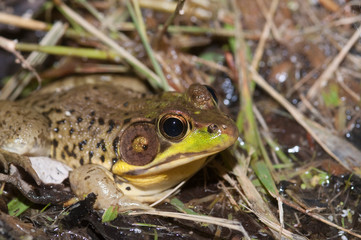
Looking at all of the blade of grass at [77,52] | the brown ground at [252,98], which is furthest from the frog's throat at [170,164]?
the blade of grass at [77,52]

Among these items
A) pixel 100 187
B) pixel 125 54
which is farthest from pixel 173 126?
→ pixel 125 54

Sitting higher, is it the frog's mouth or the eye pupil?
the eye pupil

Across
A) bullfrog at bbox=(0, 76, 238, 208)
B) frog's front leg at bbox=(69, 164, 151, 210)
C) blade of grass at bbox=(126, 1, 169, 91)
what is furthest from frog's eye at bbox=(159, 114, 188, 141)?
blade of grass at bbox=(126, 1, 169, 91)

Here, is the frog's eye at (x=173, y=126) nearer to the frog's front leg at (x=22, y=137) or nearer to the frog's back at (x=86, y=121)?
the frog's back at (x=86, y=121)

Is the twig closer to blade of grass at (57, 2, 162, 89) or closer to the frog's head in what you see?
the frog's head

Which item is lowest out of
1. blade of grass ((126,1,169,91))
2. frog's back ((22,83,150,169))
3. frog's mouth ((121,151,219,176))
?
frog's mouth ((121,151,219,176))

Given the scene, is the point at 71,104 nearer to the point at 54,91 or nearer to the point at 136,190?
the point at 54,91

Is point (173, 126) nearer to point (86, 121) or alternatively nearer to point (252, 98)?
point (86, 121)

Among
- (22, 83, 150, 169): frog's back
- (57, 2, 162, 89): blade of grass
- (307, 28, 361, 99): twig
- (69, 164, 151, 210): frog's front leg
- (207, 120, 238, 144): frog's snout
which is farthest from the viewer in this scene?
(307, 28, 361, 99): twig
